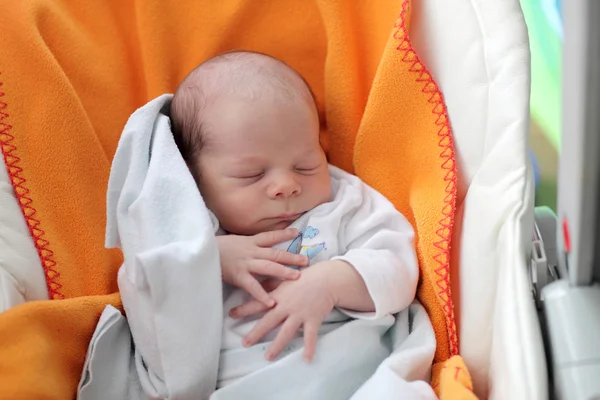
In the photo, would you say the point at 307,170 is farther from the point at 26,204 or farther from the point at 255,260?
the point at 26,204

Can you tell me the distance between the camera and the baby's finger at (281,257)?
98 cm

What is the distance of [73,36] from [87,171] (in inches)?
9.1

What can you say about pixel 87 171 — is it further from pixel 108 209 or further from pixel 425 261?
pixel 425 261

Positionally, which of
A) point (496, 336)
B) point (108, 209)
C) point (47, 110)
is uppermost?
point (47, 110)

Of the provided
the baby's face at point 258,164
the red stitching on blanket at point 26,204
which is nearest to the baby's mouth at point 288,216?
the baby's face at point 258,164

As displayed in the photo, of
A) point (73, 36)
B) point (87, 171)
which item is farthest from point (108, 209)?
point (73, 36)

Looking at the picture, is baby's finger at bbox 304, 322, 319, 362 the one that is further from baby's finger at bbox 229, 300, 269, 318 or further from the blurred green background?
the blurred green background

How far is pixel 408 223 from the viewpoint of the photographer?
1077 mm

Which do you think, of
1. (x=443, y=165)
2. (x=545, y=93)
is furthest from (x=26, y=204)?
(x=545, y=93)

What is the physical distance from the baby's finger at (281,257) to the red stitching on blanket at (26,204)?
0.30 metres

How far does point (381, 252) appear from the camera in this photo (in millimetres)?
1005

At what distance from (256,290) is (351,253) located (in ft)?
0.46

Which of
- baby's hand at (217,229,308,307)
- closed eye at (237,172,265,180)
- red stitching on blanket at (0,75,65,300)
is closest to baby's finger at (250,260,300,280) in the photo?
baby's hand at (217,229,308,307)

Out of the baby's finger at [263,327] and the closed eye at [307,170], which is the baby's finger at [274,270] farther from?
the closed eye at [307,170]
